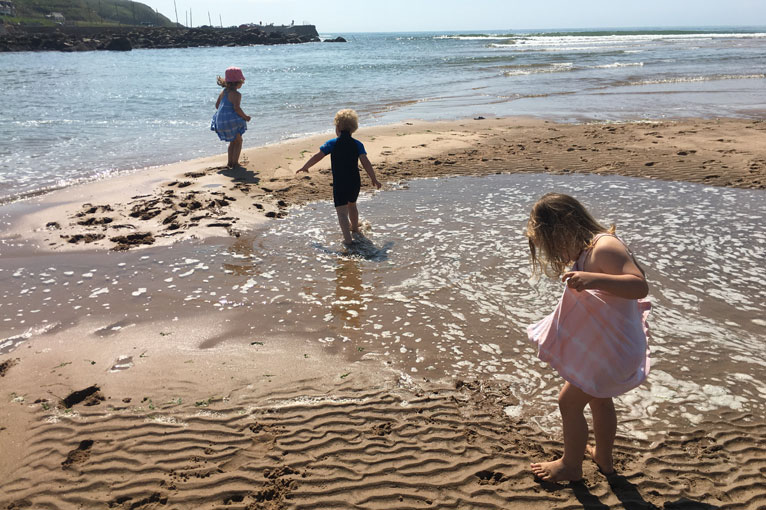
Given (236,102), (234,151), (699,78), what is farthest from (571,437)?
(699,78)

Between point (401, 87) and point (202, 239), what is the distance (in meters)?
19.9

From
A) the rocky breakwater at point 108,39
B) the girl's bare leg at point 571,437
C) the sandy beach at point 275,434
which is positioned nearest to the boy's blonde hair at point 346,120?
the sandy beach at point 275,434

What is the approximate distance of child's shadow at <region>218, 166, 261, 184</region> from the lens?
9589mm

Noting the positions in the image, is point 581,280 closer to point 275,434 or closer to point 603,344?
point 603,344

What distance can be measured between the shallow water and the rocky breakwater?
70.9 meters

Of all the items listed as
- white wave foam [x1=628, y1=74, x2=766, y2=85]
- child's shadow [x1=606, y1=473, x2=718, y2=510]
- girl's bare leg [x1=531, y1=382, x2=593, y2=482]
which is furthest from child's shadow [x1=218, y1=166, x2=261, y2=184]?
white wave foam [x1=628, y1=74, x2=766, y2=85]

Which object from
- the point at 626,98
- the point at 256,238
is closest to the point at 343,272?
the point at 256,238

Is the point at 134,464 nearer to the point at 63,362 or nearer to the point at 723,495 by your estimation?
the point at 63,362

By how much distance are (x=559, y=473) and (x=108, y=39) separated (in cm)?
8784

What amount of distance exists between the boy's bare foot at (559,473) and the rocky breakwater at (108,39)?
247 feet

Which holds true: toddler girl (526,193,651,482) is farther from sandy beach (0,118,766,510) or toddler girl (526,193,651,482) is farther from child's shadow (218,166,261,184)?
child's shadow (218,166,261,184)

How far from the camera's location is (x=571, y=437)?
295 centimetres

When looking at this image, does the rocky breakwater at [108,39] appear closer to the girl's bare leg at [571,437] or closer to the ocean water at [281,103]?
the ocean water at [281,103]

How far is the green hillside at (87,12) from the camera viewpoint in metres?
105
